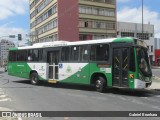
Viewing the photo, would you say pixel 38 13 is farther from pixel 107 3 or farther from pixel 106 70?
pixel 106 70

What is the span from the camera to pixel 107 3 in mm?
87500

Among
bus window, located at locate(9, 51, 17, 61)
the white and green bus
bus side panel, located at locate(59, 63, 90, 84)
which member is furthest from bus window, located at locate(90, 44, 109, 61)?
bus window, located at locate(9, 51, 17, 61)

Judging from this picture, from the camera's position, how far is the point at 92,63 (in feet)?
64.6

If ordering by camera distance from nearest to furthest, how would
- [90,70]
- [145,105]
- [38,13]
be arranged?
1. [145,105]
2. [90,70]
3. [38,13]

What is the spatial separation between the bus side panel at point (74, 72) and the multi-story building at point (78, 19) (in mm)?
56960

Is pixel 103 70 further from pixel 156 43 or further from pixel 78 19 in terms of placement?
pixel 156 43

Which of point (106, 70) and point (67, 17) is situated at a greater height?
point (67, 17)

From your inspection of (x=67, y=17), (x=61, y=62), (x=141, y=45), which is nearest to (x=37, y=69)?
(x=61, y=62)

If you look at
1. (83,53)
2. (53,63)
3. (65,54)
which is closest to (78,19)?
(53,63)

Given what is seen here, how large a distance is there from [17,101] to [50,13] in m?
72.6

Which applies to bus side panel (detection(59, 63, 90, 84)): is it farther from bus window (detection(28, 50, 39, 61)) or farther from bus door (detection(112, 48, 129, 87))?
bus window (detection(28, 50, 39, 61))

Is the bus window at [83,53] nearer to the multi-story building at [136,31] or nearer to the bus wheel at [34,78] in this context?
the bus wheel at [34,78]

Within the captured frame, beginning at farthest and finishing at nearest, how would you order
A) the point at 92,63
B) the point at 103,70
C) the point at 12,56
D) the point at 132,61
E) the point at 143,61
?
1. the point at 12,56
2. the point at 92,63
3. the point at 103,70
4. the point at 143,61
5. the point at 132,61

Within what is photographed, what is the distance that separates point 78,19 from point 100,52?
6248 centimetres
